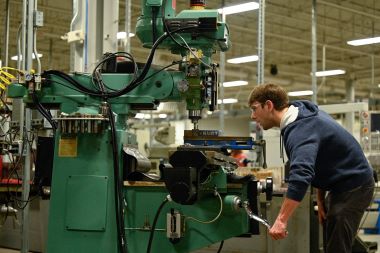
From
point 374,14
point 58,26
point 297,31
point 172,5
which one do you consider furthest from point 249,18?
point 172,5

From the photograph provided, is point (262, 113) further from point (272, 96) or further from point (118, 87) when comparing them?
point (118, 87)

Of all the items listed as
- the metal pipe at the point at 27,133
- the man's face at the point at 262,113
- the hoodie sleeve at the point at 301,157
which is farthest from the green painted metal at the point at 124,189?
Result: the metal pipe at the point at 27,133

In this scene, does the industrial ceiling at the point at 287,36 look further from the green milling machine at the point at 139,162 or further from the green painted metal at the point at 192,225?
the green painted metal at the point at 192,225

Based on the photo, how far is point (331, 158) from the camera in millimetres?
2703

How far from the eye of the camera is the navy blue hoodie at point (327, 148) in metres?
2.58

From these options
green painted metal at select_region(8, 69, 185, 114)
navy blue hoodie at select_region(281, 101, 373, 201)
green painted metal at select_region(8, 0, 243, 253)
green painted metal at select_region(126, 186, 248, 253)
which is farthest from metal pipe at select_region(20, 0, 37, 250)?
navy blue hoodie at select_region(281, 101, 373, 201)

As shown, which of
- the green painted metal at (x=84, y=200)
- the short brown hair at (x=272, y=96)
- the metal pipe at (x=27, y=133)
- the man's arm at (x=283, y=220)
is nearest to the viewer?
the man's arm at (x=283, y=220)

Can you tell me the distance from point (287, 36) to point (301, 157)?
972 cm

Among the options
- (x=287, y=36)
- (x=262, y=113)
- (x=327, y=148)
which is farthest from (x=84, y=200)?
(x=287, y=36)

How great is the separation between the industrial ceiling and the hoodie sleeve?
5.37 m

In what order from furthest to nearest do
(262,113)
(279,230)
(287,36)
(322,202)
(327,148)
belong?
(287,36) → (322,202) → (262,113) → (327,148) → (279,230)

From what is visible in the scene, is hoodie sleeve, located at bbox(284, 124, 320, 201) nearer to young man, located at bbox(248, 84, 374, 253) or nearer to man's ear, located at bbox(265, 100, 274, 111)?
young man, located at bbox(248, 84, 374, 253)

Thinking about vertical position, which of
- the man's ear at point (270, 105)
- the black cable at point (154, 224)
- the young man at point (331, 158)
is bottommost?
the black cable at point (154, 224)

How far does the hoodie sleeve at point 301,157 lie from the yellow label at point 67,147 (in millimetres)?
1166
